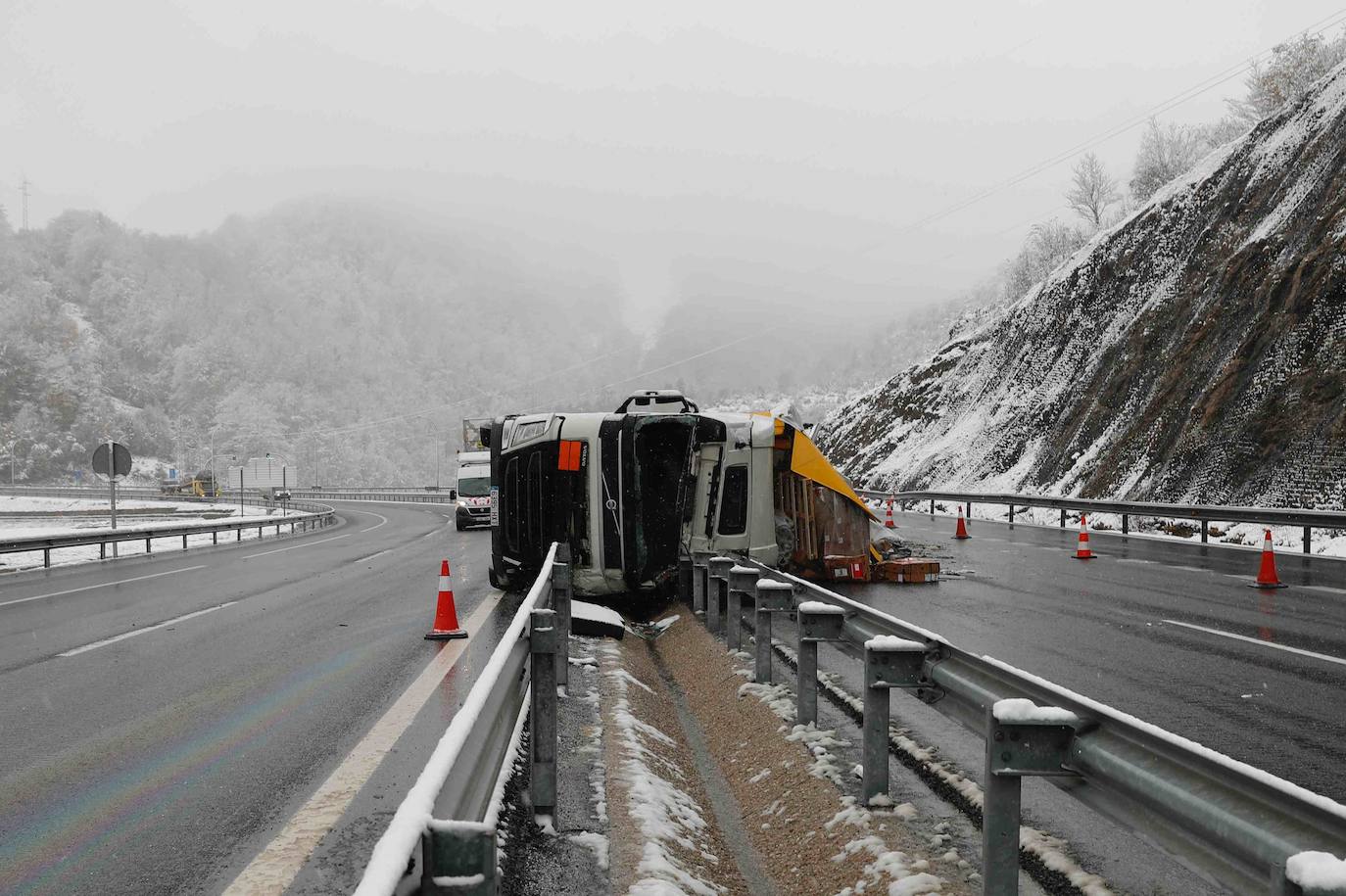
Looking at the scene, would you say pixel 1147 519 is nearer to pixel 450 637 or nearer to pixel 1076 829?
pixel 450 637

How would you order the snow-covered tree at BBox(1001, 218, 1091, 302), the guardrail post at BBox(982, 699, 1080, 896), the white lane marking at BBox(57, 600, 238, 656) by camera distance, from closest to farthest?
the guardrail post at BBox(982, 699, 1080, 896) → the white lane marking at BBox(57, 600, 238, 656) → the snow-covered tree at BBox(1001, 218, 1091, 302)

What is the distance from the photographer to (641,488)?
11.3 m

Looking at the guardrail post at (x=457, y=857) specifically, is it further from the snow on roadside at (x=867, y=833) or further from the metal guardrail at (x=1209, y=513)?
the metal guardrail at (x=1209, y=513)

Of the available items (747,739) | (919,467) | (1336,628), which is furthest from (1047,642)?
(919,467)

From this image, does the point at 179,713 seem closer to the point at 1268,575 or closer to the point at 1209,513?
the point at 1268,575

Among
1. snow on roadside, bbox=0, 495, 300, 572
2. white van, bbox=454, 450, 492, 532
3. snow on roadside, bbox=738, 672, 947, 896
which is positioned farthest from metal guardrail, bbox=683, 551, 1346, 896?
white van, bbox=454, 450, 492, 532

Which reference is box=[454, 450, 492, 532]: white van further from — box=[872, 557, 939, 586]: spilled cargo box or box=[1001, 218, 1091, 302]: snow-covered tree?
box=[1001, 218, 1091, 302]: snow-covered tree

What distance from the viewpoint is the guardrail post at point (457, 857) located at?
2.02 metres

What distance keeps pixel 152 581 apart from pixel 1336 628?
54.8 ft

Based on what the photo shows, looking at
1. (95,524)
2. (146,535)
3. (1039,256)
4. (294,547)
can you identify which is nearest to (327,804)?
(146,535)

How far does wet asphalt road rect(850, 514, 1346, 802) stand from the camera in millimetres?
6013

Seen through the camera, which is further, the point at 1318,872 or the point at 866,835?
the point at 866,835

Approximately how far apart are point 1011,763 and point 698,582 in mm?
8097

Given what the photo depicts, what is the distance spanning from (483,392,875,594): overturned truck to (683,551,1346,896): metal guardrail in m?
6.13
